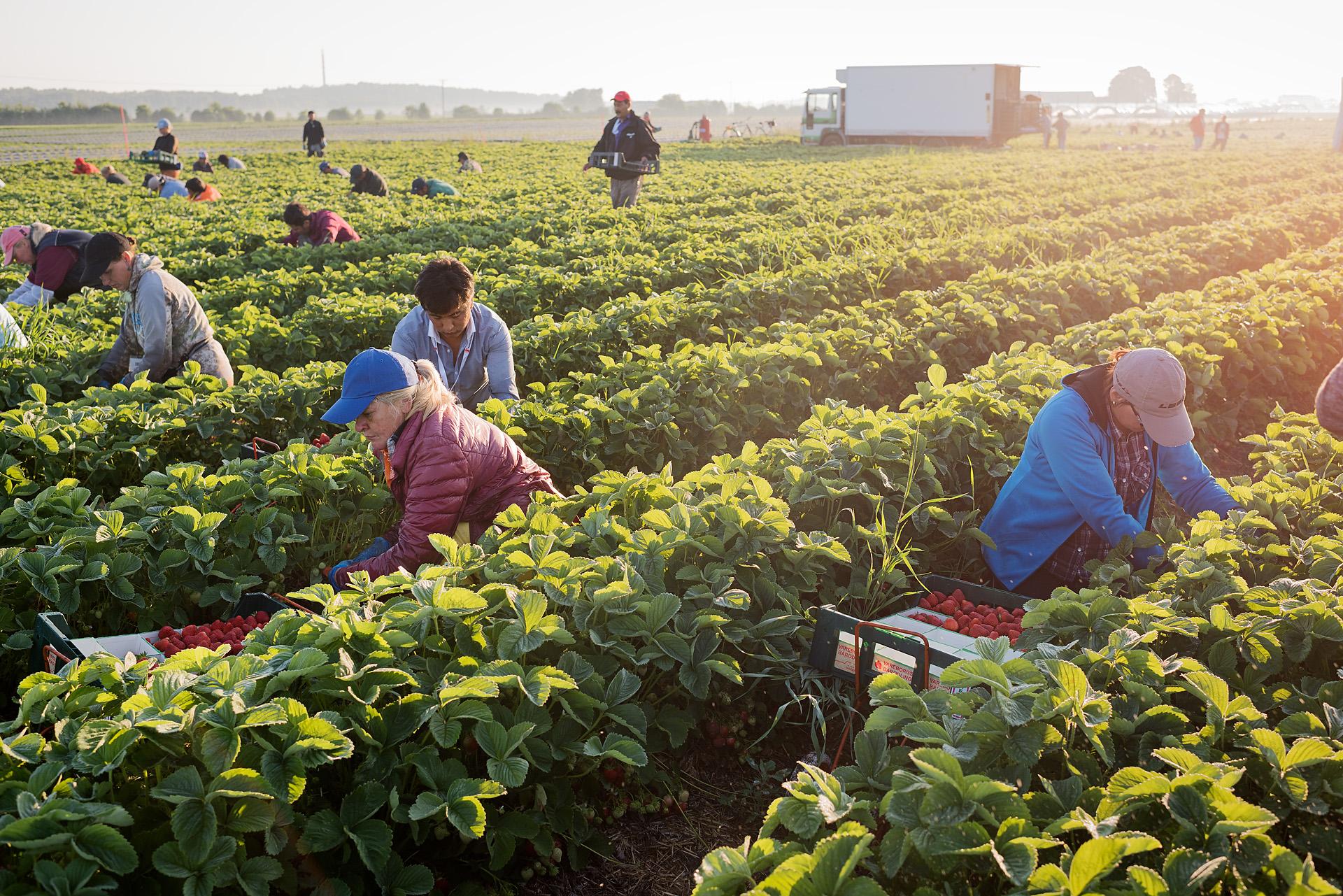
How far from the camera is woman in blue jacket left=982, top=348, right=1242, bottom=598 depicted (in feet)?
11.6

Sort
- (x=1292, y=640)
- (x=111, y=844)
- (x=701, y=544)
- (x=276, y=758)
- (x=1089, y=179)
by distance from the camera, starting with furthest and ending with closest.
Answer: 1. (x=1089, y=179)
2. (x=701, y=544)
3. (x=1292, y=640)
4. (x=276, y=758)
5. (x=111, y=844)

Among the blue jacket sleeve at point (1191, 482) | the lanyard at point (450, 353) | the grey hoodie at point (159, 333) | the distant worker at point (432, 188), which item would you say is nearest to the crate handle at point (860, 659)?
the blue jacket sleeve at point (1191, 482)

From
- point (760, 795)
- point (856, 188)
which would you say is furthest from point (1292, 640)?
point (856, 188)

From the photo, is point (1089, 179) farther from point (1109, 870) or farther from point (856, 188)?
point (1109, 870)

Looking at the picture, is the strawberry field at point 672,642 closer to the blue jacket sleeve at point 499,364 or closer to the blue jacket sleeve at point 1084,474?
the blue jacket sleeve at point 1084,474

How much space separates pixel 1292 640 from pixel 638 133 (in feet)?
39.1

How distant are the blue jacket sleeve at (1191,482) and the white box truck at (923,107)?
38069 millimetres

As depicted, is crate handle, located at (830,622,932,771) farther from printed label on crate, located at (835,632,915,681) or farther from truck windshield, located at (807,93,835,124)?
truck windshield, located at (807,93,835,124)

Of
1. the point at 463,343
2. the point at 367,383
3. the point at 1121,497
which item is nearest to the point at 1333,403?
the point at 1121,497

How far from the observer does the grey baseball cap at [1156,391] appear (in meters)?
3.47

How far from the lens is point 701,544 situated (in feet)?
9.70

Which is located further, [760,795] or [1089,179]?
[1089,179]

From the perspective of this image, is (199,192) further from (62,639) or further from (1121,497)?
(1121,497)

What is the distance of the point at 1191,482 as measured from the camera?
3.90 meters
